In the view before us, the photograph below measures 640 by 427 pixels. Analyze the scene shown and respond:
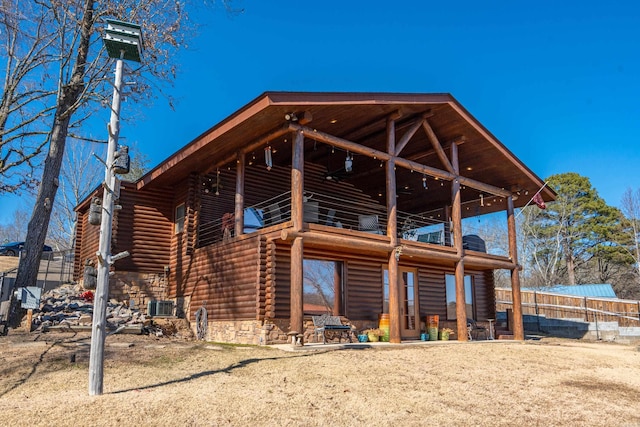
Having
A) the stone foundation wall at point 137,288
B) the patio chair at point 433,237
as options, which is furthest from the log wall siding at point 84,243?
the patio chair at point 433,237

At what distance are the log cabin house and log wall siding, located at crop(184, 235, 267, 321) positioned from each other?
0.05 metres

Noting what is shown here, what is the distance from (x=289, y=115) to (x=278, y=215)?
2882 millimetres

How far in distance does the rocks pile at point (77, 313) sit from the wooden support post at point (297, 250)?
420cm

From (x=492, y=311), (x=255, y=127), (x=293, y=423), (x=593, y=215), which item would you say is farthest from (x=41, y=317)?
(x=593, y=215)

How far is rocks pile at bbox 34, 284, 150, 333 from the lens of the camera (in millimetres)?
12188

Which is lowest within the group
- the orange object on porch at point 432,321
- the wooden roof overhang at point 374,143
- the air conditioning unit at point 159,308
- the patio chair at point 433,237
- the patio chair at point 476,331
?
the patio chair at point 476,331

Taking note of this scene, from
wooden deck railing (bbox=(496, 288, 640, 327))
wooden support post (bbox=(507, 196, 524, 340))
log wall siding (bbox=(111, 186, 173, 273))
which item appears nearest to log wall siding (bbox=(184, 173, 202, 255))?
log wall siding (bbox=(111, 186, 173, 273))

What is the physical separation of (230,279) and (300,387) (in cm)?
615

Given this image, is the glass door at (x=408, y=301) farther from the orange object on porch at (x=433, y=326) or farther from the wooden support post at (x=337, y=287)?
the wooden support post at (x=337, y=287)

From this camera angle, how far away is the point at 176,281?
15359 mm

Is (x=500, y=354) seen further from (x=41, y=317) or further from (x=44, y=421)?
(x=41, y=317)

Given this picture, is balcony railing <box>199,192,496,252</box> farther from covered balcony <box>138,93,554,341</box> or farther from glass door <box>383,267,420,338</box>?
glass door <box>383,267,420,338</box>

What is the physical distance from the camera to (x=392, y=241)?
1270 centimetres

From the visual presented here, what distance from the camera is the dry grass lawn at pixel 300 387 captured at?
5516mm
